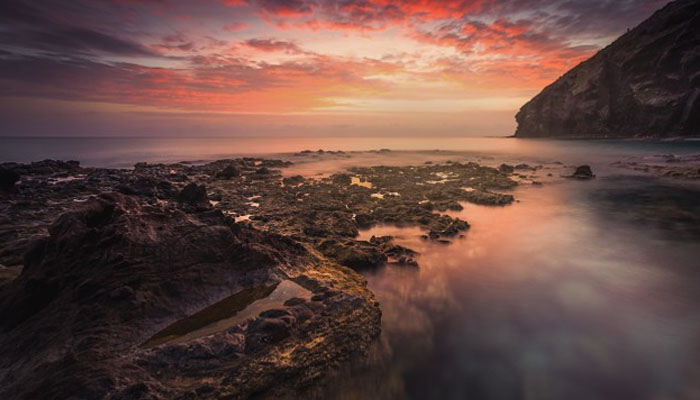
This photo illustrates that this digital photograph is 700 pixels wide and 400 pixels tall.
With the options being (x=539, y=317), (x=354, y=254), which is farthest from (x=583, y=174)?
(x=354, y=254)

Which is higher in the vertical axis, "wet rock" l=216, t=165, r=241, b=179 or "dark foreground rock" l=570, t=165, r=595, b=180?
"wet rock" l=216, t=165, r=241, b=179

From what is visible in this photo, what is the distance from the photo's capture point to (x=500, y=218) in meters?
19.7

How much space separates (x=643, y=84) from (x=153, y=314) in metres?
133

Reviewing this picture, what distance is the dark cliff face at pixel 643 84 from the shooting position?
82438mm

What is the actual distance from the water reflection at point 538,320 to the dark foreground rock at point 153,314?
135 cm

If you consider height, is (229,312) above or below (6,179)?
below

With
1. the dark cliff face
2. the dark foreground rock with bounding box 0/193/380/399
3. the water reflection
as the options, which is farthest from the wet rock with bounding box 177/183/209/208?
the dark cliff face

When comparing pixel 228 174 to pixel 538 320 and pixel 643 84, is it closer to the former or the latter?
pixel 538 320

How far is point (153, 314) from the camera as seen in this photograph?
274 inches

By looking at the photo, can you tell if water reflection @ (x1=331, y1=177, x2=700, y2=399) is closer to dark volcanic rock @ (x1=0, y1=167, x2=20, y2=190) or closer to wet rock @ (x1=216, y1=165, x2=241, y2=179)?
wet rock @ (x1=216, y1=165, x2=241, y2=179)

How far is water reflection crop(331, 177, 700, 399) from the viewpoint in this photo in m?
6.70

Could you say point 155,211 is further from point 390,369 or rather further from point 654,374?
point 654,374

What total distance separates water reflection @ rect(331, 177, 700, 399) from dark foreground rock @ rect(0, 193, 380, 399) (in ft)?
4.41

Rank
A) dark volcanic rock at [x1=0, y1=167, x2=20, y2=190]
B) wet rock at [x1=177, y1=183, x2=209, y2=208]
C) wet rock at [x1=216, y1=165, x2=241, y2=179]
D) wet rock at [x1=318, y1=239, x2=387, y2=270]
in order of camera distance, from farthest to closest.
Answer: wet rock at [x1=216, y1=165, x2=241, y2=179]
dark volcanic rock at [x1=0, y1=167, x2=20, y2=190]
wet rock at [x1=177, y1=183, x2=209, y2=208]
wet rock at [x1=318, y1=239, x2=387, y2=270]
